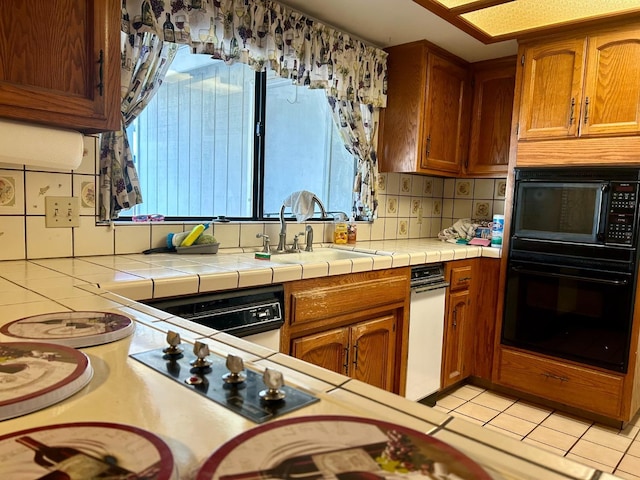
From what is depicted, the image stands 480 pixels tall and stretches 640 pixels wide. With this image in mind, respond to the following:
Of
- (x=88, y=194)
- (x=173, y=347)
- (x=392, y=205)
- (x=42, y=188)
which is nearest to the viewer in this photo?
(x=173, y=347)

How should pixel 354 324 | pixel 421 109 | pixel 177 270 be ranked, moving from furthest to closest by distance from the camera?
pixel 421 109 < pixel 354 324 < pixel 177 270

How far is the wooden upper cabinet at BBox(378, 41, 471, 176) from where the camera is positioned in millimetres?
2834

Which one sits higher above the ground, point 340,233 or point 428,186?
point 428,186

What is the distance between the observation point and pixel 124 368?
66 centimetres

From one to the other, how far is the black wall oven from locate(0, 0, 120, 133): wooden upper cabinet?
2.21 m

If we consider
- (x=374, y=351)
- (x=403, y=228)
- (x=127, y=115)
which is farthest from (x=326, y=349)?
(x=403, y=228)

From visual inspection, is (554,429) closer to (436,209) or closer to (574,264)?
(574,264)

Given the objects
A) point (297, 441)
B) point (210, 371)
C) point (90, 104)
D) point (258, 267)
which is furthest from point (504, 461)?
point (90, 104)

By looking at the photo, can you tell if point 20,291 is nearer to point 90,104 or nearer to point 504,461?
point 90,104

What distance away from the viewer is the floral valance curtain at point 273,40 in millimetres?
1832

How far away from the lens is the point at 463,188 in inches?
138

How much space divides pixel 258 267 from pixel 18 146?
82 centimetres

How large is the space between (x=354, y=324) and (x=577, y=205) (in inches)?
55.2

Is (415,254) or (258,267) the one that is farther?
(415,254)
